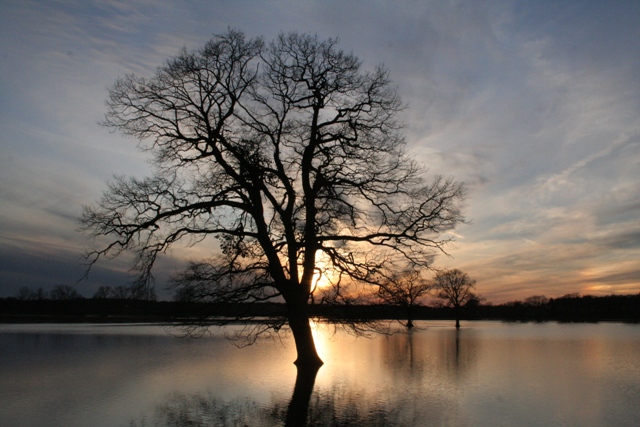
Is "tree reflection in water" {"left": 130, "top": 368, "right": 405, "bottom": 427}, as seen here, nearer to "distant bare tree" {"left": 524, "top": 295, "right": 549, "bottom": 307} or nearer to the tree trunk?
the tree trunk

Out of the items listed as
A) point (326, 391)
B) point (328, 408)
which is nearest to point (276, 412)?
point (328, 408)

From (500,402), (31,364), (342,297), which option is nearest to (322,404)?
(500,402)

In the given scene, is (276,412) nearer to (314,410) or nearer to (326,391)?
(314,410)

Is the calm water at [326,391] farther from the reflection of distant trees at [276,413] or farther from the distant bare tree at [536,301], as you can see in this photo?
the distant bare tree at [536,301]

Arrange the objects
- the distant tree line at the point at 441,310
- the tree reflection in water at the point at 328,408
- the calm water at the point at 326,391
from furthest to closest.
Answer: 1. the distant tree line at the point at 441,310
2. the calm water at the point at 326,391
3. the tree reflection in water at the point at 328,408

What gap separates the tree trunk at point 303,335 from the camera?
19.2 meters

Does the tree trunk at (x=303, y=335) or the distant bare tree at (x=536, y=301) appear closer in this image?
the tree trunk at (x=303, y=335)

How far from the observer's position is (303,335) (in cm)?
1955

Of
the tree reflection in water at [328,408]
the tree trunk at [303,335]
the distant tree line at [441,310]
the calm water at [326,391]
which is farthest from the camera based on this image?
the distant tree line at [441,310]

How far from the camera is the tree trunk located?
1917 centimetres

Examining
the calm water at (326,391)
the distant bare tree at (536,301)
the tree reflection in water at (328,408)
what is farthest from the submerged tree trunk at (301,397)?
the distant bare tree at (536,301)

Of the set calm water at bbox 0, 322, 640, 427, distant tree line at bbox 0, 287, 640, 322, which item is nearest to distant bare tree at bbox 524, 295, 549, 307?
distant tree line at bbox 0, 287, 640, 322

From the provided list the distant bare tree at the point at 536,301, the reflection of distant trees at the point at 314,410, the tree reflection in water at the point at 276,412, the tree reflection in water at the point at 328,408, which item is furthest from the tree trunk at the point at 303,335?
the distant bare tree at the point at 536,301

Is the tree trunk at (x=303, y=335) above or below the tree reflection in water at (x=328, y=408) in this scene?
above
